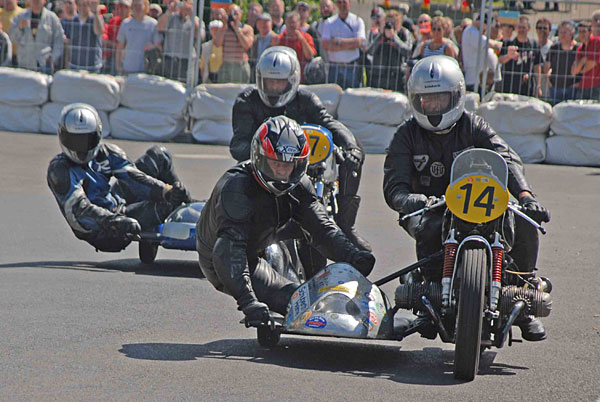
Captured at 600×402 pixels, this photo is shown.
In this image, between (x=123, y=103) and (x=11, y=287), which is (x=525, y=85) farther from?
(x=11, y=287)

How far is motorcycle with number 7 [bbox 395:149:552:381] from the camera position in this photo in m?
5.01

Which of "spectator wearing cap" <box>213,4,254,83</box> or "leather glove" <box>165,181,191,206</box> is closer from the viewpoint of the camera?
"leather glove" <box>165,181,191,206</box>

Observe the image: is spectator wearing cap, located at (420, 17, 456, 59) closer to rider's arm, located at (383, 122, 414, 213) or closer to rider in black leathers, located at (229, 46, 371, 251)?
rider in black leathers, located at (229, 46, 371, 251)

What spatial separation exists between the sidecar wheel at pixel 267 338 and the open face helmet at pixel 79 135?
373 cm

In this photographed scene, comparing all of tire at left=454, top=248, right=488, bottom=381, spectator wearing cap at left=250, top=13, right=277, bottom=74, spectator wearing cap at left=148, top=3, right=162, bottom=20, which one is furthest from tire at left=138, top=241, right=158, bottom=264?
spectator wearing cap at left=148, top=3, right=162, bottom=20

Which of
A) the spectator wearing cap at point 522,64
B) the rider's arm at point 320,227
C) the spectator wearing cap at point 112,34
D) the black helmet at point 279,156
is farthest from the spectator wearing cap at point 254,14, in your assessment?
the black helmet at point 279,156

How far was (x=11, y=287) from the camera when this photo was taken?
7.68 meters

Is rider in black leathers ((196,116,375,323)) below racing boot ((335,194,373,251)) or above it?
above

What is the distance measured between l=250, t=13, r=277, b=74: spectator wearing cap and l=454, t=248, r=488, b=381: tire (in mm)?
11495

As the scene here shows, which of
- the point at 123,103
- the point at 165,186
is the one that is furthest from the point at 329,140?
the point at 123,103

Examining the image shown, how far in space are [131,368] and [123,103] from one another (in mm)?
11905

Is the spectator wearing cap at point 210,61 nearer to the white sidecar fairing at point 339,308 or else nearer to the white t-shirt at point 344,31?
the white t-shirt at point 344,31

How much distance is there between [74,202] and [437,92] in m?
3.82

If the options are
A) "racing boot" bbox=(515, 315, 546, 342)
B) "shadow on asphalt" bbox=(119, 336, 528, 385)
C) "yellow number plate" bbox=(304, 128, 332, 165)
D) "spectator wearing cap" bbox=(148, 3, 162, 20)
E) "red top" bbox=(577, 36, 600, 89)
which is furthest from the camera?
"spectator wearing cap" bbox=(148, 3, 162, 20)
